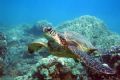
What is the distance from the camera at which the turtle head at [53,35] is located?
6047 mm

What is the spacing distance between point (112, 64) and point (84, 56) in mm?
1549

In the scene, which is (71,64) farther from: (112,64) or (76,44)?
(112,64)

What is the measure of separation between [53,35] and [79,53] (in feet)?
4.24

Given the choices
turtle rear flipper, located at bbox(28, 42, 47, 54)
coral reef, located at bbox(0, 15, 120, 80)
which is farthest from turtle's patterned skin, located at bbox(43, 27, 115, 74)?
coral reef, located at bbox(0, 15, 120, 80)

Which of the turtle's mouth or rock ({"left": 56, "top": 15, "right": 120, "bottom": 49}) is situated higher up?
rock ({"left": 56, "top": 15, "right": 120, "bottom": 49})

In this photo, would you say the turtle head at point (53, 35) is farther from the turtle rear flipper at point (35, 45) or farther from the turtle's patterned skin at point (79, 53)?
the turtle rear flipper at point (35, 45)

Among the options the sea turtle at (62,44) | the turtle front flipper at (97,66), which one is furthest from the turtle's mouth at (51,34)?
the turtle front flipper at (97,66)

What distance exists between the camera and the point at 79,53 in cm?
510

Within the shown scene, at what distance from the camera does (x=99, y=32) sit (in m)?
15.6

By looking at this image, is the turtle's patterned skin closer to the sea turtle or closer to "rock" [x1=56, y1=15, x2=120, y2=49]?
the sea turtle

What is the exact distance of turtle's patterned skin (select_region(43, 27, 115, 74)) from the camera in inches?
180

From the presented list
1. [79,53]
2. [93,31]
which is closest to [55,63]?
[79,53]

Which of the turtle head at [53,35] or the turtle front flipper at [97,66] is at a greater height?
the turtle head at [53,35]

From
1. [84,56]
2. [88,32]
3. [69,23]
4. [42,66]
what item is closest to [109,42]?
[88,32]
